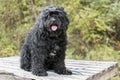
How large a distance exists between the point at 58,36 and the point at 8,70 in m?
0.96

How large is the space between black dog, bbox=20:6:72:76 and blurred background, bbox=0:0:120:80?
280 centimetres

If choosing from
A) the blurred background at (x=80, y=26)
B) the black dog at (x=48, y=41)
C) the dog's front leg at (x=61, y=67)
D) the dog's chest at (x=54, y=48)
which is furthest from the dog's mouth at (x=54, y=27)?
the blurred background at (x=80, y=26)

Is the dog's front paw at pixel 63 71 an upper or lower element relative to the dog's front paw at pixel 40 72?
lower

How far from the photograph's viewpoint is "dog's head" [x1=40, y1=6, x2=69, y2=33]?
353cm

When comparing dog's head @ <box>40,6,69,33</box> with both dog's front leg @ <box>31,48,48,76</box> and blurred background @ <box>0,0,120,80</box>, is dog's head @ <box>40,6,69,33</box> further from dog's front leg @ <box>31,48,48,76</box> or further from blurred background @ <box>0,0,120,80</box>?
blurred background @ <box>0,0,120,80</box>

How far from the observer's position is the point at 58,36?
3.76 metres

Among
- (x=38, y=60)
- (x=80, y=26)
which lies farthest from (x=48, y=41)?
(x=80, y=26)

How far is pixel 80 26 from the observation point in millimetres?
7301

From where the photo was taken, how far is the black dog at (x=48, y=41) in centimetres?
358

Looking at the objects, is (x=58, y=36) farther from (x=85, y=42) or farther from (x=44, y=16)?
(x=85, y=42)

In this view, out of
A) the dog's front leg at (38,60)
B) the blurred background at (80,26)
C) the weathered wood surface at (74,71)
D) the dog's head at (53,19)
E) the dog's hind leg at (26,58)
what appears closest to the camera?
the dog's head at (53,19)

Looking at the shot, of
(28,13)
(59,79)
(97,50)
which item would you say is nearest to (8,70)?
(59,79)

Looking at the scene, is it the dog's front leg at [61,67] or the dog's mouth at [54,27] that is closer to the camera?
the dog's mouth at [54,27]

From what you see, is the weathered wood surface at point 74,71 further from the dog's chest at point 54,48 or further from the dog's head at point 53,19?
the dog's head at point 53,19
